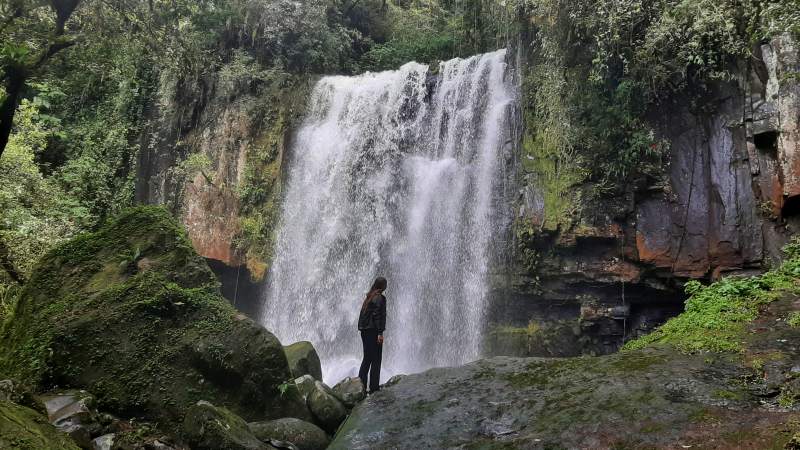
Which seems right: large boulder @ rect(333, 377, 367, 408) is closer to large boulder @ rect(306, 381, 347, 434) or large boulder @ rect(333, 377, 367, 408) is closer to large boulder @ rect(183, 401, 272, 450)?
large boulder @ rect(306, 381, 347, 434)

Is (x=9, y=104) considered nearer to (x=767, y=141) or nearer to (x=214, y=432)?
(x=214, y=432)

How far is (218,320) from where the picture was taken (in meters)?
6.92

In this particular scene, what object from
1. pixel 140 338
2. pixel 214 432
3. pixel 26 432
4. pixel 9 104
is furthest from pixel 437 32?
pixel 26 432

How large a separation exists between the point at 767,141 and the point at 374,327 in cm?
793

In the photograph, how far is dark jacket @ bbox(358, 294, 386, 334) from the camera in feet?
25.0

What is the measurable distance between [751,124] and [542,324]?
19.3 ft

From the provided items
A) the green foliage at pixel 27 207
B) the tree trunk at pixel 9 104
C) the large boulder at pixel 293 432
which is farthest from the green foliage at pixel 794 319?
the green foliage at pixel 27 207

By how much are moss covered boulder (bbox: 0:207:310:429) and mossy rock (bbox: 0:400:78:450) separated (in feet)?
7.32

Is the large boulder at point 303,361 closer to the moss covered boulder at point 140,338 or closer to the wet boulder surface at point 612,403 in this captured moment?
the moss covered boulder at point 140,338

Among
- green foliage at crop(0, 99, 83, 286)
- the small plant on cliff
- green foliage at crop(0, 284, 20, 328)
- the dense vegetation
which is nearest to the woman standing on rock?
the small plant on cliff

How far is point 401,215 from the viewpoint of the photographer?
14.3 metres

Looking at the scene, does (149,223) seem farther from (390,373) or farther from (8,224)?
(390,373)

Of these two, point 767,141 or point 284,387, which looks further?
point 767,141

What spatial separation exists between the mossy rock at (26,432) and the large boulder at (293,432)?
2666 millimetres
